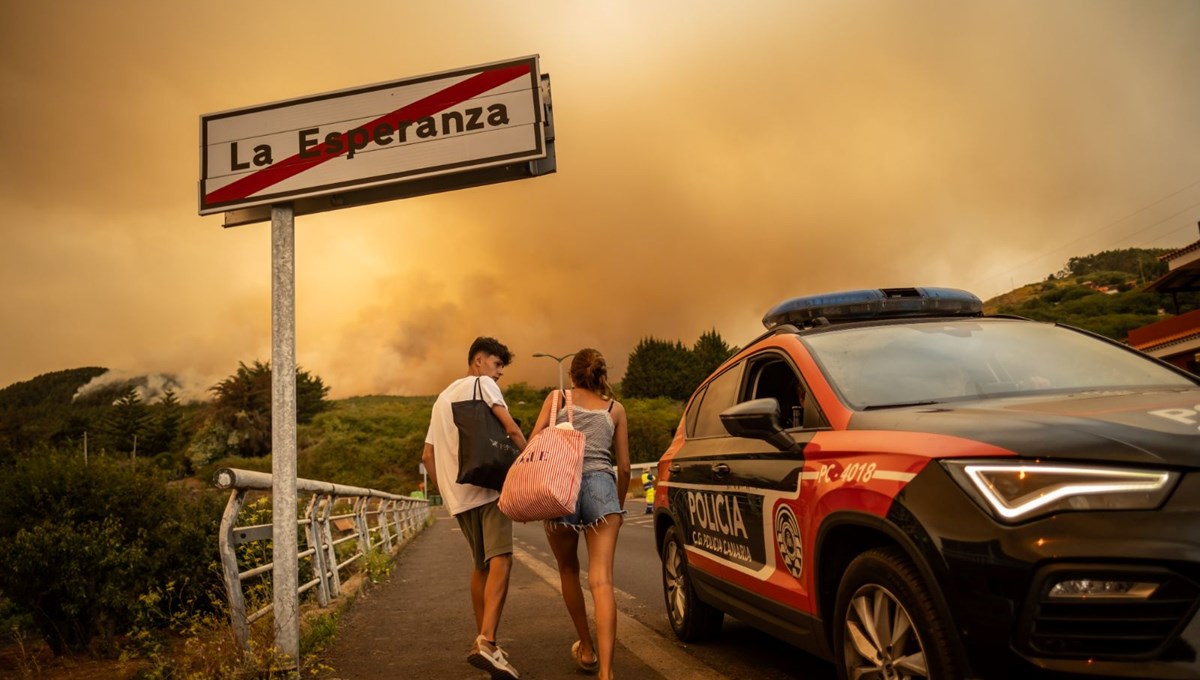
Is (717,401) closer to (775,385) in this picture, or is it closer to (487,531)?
(775,385)

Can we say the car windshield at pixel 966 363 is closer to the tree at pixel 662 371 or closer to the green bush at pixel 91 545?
the green bush at pixel 91 545

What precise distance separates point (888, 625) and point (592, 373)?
2366 mm

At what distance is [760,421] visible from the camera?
400cm

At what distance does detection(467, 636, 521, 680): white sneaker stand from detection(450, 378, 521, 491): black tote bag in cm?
90

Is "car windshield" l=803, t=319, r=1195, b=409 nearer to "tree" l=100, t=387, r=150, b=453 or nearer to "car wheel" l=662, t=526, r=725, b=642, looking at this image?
"car wheel" l=662, t=526, r=725, b=642

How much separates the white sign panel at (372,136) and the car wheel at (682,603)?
2859 mm

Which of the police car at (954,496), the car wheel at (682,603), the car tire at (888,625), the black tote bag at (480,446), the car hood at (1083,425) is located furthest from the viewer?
the car wheel at (682,603)

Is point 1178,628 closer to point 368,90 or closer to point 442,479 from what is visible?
point 442,479

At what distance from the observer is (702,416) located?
6.23 meters

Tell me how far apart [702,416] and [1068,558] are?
11.8 feet

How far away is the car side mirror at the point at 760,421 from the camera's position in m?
3.99

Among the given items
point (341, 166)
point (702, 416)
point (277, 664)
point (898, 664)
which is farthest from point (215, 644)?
point (898, 664)

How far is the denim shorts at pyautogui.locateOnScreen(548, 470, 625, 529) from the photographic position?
5082 mm

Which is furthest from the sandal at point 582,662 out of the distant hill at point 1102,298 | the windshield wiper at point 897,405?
the distant hill at point 1102,298
